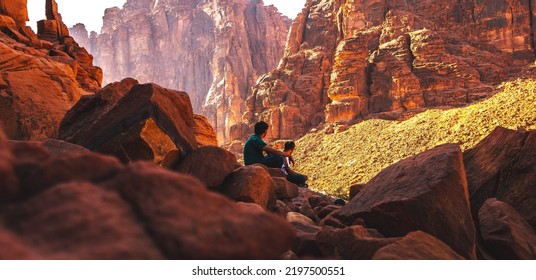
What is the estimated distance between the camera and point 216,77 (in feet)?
357

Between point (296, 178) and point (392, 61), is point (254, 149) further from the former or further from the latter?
point (392, 61)

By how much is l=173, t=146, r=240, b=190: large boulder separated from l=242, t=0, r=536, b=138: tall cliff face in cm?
4779

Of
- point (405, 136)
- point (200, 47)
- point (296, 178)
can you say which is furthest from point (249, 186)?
point (200, 47)

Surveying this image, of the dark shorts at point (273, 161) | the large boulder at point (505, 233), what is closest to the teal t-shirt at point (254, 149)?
the dark shorts at point (273, 161)

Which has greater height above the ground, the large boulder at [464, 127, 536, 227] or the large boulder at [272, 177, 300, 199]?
the large boulder at [464, 127, 536, 227]

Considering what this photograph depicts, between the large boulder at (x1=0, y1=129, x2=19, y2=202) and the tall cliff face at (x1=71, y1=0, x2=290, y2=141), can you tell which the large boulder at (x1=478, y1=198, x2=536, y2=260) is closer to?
the large boulder at (x1=0, y1=129, x2=19, y2=202)

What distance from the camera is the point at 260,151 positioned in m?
9.77

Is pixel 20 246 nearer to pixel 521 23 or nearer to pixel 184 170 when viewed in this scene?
pixel 184 170

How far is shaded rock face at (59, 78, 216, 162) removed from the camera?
17.0ft

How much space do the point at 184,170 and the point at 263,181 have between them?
121 centimetres

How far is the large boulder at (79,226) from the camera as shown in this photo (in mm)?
1768

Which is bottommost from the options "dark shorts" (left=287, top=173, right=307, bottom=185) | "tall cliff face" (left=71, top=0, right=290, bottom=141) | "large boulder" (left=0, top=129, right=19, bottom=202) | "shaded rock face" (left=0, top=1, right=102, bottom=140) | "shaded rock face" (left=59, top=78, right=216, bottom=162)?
"dark shorts" (left=287, top=173, right=307, bottom=185)

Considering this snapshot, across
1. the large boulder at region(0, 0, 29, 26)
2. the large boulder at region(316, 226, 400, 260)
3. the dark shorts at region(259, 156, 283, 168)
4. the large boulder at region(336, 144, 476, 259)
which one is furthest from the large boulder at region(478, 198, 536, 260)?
the large boulder at region(0, 0, 29, 26)

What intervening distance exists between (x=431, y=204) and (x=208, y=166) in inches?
124
